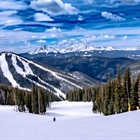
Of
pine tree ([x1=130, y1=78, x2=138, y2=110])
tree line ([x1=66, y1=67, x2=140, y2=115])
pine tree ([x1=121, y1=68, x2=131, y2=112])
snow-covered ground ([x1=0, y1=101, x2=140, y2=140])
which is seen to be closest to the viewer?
snow-covered ground ([x1=0, y1=101, x2=140, y2=140])

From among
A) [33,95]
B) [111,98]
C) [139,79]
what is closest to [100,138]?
[139,79]

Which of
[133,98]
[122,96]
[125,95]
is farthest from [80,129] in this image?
A: [125,95]

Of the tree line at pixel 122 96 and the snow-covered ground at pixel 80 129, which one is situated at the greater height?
the snow-covered ground at pixel 80 129

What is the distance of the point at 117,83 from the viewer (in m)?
77.6

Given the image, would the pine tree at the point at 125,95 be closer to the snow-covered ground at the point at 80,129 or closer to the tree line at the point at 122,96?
the tree line at the point at 122,96

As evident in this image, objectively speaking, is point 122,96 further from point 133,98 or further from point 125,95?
point 133,98

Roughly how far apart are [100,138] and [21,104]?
89061mm

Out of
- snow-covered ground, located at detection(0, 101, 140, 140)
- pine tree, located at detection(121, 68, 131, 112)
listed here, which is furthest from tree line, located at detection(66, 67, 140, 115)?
snow-covered ground, located at detection(0, 101, 140, 140)

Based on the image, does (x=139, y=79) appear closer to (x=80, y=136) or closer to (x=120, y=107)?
(x=120, y=107)

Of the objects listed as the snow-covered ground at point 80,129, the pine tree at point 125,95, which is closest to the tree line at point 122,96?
the pine tree at point 125,95

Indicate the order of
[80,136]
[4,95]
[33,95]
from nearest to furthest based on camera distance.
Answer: [80,136] → [33,95] → [4,95]

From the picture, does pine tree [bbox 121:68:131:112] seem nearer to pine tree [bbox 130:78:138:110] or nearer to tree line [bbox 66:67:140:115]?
tree line [bbox 66:67:140:115]

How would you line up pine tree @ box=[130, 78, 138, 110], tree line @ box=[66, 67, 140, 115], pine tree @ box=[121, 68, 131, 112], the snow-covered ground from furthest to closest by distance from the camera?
pine tree @ box=[121, 68, 131, 112]
tree line @ box=[66, 67, 140, 115]
pine tree @ box=[130, 78, 138, 110]
the snow-covered ground

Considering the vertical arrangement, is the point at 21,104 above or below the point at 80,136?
below
